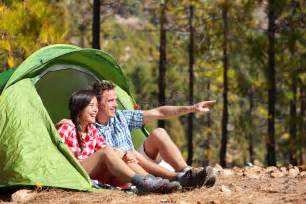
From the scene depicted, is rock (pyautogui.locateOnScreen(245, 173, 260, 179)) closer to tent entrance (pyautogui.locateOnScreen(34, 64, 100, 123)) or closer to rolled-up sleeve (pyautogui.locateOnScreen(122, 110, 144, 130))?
rolled-up sleeve (pyautogui.locateOnScreen(122, 110, 144, 130))

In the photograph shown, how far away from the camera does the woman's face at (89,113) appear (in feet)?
18.6

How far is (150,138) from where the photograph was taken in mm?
5891

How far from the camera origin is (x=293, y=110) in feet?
62.3

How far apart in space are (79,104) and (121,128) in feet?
2.53

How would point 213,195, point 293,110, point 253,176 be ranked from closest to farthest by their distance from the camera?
point 213,195 < point 253,176 < point 293,110

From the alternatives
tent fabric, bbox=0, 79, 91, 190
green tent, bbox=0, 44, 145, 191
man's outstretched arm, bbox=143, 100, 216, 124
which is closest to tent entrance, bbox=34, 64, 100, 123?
green tent, bbox=0, 44, 145, 191

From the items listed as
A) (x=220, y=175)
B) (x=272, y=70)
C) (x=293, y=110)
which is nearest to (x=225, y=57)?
(x=272, y=70)

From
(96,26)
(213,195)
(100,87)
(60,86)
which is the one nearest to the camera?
(213,195)

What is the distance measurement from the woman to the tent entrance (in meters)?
1.46

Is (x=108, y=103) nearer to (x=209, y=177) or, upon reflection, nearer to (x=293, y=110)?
(x=209, y=177)

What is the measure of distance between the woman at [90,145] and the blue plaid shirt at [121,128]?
266 mm

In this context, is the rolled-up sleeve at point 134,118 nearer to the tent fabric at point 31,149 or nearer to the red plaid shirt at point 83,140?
the red plaid shirt at point 83,140

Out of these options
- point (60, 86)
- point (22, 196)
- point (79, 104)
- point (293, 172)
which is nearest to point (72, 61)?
point (60, 86)

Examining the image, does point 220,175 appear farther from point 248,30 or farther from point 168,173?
point 248,30
